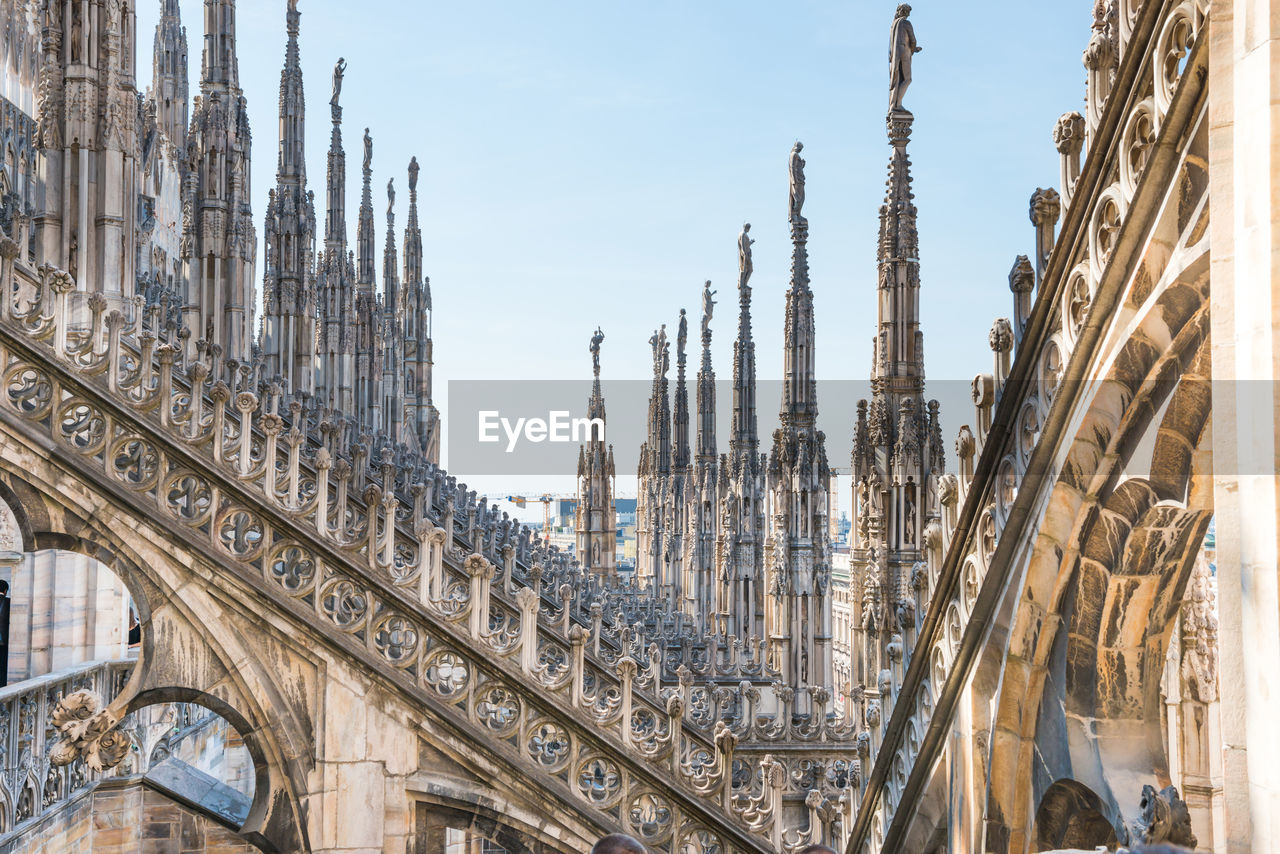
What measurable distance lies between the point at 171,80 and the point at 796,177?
26.0m

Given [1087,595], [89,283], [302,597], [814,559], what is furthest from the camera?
[814,559]

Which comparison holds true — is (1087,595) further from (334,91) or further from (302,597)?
(334,91)

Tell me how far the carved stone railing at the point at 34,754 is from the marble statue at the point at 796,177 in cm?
1367

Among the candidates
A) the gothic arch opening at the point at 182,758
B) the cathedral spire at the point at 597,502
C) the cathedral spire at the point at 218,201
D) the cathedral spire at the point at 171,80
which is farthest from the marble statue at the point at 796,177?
the cathedral spire at the point at 171,80

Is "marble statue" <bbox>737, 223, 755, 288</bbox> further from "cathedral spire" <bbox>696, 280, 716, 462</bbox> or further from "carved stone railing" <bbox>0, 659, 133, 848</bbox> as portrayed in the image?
"carved stone railing" <bbox>0, 659, 133, 848</bbox>

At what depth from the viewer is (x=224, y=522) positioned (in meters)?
7.71

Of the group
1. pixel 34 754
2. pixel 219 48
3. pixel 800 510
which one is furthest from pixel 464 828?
pixel 219 48

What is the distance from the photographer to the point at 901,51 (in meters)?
12.1

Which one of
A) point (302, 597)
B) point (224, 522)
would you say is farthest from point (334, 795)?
point (224, 522)

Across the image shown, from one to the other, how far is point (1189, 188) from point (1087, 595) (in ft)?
6.74

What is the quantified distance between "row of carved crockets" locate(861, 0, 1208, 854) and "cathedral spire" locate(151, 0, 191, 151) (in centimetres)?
3511

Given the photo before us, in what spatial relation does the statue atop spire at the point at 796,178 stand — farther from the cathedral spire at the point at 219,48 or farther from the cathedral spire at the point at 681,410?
the cathedral spire at the point at 681,410

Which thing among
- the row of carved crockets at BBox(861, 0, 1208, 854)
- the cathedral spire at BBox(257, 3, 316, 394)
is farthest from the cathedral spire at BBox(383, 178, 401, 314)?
the row of carved crockets at BBox(861, 0, 1208, 854)

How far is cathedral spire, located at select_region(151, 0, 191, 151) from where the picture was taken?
36188 mm
